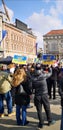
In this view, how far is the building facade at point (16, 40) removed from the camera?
215ft

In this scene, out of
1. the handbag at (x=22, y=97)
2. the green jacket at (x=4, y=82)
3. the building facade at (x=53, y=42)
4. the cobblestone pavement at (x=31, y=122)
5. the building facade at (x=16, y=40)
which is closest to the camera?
the cobblestone pavement at (x=31, y=122)

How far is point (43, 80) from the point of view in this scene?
28.7ft

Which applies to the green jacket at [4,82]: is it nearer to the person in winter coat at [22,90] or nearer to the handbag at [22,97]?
the person in winter coat at [22,90]

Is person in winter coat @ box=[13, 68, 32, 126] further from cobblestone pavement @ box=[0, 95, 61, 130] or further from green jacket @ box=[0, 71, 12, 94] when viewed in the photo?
green jacket @ box=[0, 71, 12, 94]

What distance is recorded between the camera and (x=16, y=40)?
76000mm

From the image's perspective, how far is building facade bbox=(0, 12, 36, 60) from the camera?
6545 cm

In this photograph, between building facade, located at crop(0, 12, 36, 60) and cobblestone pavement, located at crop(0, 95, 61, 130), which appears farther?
building facade, located at crop(0, 12, 36, 60)

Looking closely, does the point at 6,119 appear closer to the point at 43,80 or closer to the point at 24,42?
the point at 43,80

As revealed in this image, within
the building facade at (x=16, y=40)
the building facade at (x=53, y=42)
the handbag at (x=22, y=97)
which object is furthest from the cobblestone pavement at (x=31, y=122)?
the building facade at (x=53, y=42)

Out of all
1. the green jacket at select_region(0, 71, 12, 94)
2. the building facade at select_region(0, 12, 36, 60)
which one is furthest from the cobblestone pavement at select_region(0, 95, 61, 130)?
the building facade at select_region(0, 12, 36, 60)

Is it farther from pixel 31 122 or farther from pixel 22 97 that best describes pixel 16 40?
pixel 22 97

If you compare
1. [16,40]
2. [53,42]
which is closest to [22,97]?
[16,40]

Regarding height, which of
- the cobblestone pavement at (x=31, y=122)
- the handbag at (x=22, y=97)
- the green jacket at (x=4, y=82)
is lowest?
the cobblestone pavement at (x=31, y=122)

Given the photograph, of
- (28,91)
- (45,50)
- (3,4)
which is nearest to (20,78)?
(28,91)
